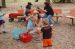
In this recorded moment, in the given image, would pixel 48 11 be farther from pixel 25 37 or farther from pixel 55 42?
pixel 25 37

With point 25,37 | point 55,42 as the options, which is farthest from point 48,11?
point 25,37

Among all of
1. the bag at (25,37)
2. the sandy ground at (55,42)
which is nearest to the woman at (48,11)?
the sandy ground at (55,42)

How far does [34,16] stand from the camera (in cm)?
1368

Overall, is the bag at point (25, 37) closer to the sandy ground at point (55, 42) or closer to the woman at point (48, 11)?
the sandy ground at point (55, 42)

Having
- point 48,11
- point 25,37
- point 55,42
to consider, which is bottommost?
point 55,42

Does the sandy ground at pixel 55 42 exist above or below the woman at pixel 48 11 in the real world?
below

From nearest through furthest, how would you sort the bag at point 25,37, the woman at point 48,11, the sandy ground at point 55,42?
the sandy ground at point 55,42 → the bag at point 25,37 → the woman at point 48,11

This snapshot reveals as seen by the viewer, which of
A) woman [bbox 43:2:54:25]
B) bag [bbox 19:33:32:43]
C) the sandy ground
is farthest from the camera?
woman [bbox 43:2:54:25]

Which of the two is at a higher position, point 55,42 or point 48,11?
point 48,11

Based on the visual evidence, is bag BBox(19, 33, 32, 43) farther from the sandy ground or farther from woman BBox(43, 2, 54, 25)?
woman BBox(43, 2, 54, 25)

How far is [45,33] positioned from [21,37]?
3.62 metres

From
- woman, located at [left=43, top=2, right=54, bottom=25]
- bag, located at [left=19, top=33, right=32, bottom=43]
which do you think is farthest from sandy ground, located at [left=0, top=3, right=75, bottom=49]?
woman, located at [left=43, top=2, right=54, bottom=25]

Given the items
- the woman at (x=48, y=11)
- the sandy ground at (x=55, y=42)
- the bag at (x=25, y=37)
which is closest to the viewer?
the sandy ground at (x=55, y=42)

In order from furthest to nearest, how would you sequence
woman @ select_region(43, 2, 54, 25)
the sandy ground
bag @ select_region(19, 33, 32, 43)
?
1. woman @ select_region(43, 2, 54, 25)
2. bag @ select_region(19, 33, 32, 43)
3. the sandy ground
